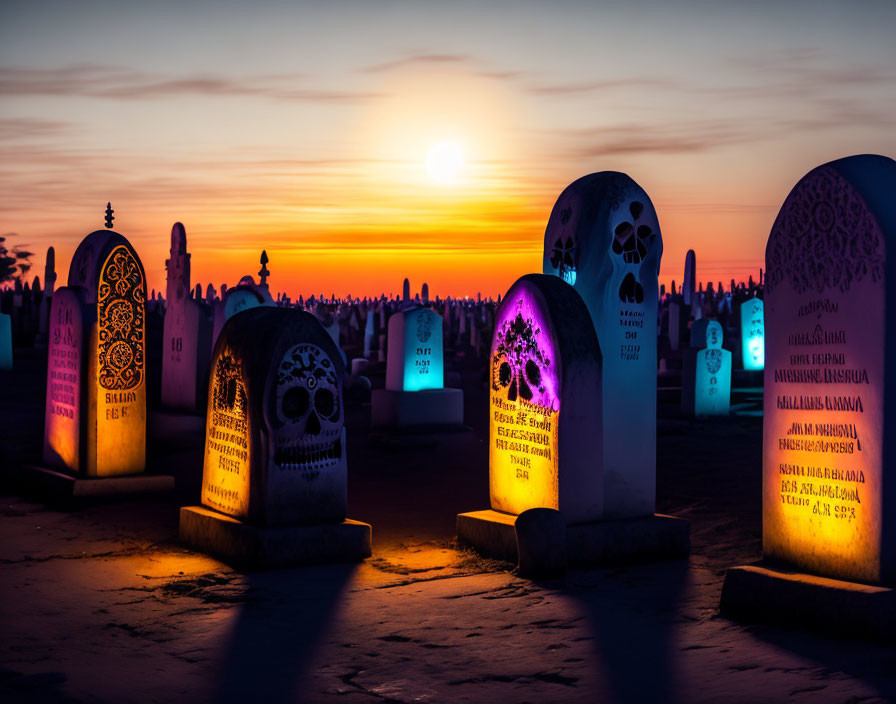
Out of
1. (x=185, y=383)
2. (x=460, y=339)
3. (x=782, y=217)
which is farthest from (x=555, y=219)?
(x=460, y=339)

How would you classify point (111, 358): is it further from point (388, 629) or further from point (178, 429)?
point (388, 629)

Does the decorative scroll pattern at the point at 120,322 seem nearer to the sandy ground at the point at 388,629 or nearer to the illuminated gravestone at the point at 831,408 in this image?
the sandy ground at the point at 388,629

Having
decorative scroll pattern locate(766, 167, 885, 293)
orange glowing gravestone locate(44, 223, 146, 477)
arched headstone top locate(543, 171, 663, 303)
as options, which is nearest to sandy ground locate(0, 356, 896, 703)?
orange glowing gravestone locate(44, 223, 146, 477)

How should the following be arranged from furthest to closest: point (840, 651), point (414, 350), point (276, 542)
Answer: point (414, 350) < point (276, 542) < point (840, 651)

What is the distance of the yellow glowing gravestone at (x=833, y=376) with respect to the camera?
5.73 m

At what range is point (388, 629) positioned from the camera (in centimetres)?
607

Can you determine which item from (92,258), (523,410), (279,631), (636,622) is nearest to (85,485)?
(92,258)

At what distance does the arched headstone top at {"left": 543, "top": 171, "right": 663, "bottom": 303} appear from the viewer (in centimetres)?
869

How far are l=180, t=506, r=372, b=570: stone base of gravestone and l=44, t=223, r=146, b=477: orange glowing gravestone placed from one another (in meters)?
3.06

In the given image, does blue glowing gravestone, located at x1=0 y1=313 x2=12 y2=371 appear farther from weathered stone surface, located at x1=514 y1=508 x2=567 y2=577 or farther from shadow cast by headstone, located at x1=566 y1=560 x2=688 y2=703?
shadow cast by headstone, located at x1=566 y1=560 x2=688 y2=703

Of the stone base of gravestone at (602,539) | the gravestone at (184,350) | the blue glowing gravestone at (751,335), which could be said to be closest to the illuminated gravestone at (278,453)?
the stone base of gravestone at (602,539)

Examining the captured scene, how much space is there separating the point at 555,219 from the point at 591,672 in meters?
4.83

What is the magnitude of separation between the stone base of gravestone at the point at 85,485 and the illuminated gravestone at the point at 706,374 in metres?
10.4

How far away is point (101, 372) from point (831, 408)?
7610mm
